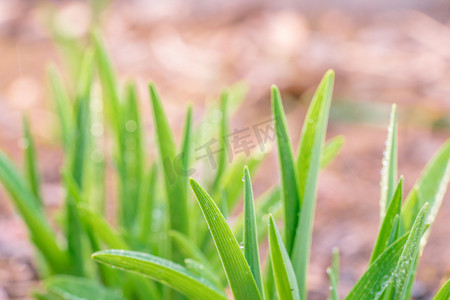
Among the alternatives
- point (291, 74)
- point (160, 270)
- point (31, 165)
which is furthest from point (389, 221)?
point (291, 74)

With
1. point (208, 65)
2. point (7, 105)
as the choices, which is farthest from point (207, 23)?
point (7, 105)

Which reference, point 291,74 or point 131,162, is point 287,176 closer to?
point 131,162

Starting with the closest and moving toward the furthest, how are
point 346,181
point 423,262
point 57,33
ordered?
point 423,262, point 346,181, point 57,33

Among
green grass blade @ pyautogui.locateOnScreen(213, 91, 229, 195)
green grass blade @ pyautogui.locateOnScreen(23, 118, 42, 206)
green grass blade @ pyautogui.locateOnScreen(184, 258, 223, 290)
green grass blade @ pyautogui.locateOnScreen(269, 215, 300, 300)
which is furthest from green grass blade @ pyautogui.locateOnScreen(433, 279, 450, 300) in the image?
green grass blade @ pyautogui.locateOnScreen(23, 118, 42, 206)

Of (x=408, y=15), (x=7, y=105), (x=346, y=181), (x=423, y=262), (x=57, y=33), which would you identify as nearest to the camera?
(x=423, y=262)

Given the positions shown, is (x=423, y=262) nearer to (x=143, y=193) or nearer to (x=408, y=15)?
(x=143, y=193)

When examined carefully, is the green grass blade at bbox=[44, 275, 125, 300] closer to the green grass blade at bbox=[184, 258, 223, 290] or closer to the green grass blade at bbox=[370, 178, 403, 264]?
the green grass blade at bbox=[184, 258, 223, 290]
